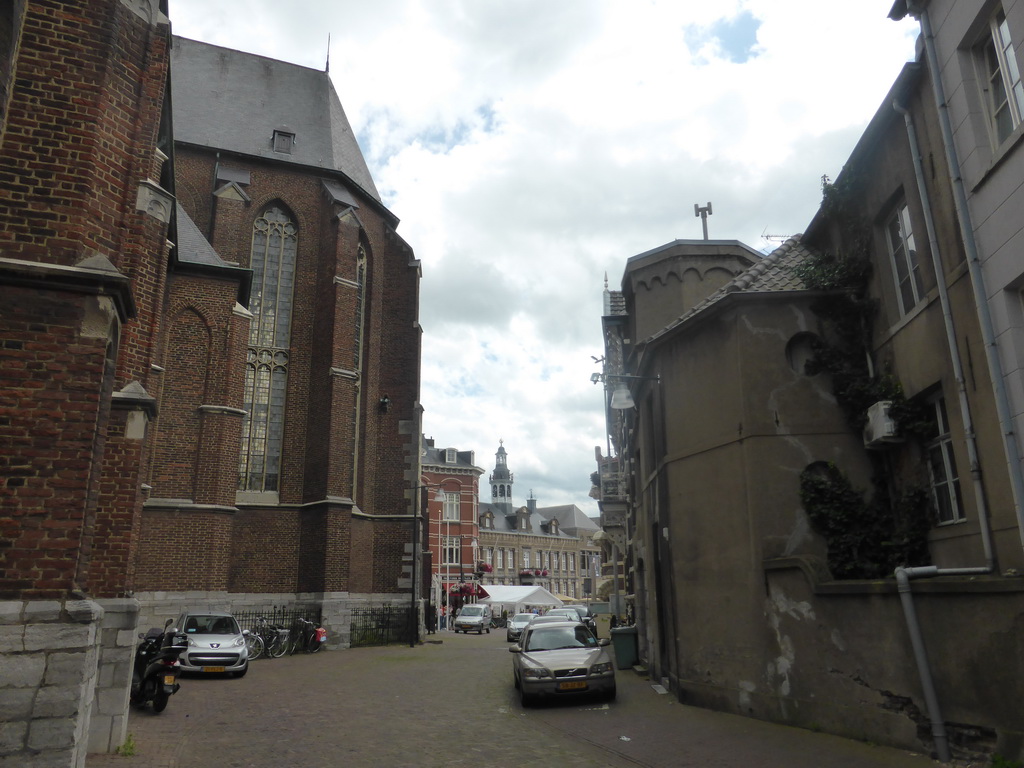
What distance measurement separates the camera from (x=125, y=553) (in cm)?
967

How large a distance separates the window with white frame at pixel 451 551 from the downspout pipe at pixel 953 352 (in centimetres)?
6362

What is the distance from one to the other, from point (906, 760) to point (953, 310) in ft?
16.0

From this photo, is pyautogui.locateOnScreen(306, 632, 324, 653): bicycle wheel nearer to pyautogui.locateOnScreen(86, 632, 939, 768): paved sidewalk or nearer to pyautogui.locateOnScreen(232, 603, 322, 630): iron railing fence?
pyautogui.locateOnScreen(232, 603, 322, 630): iron railing fence

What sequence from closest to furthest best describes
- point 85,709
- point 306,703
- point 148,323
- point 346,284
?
point 85,709 → point 148,323 → point 306,703 → point 346,284

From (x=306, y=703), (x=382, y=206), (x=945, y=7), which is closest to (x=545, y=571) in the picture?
(x=382, y=206)

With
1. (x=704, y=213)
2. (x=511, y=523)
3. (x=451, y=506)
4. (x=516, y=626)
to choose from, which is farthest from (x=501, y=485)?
(x=704, y=213)

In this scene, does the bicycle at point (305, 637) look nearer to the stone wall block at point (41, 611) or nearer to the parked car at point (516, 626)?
the parked car at point (516, 626)

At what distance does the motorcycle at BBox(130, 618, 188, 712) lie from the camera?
10797 millimetres

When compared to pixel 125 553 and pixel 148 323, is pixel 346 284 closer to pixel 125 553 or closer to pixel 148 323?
pixel 148 323

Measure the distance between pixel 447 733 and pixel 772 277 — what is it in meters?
8.50

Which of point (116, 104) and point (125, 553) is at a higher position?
point (116, 104)

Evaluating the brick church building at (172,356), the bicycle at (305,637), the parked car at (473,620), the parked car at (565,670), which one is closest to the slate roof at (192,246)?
the brick church building at (172,356)

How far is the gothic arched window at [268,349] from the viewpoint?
1020 inches

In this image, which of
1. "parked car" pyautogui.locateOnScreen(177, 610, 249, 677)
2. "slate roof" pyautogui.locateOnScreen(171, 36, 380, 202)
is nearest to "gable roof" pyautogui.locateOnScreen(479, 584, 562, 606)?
"slate roof" pyautogui.locateOnScreen(171, 36, 380, 202)
